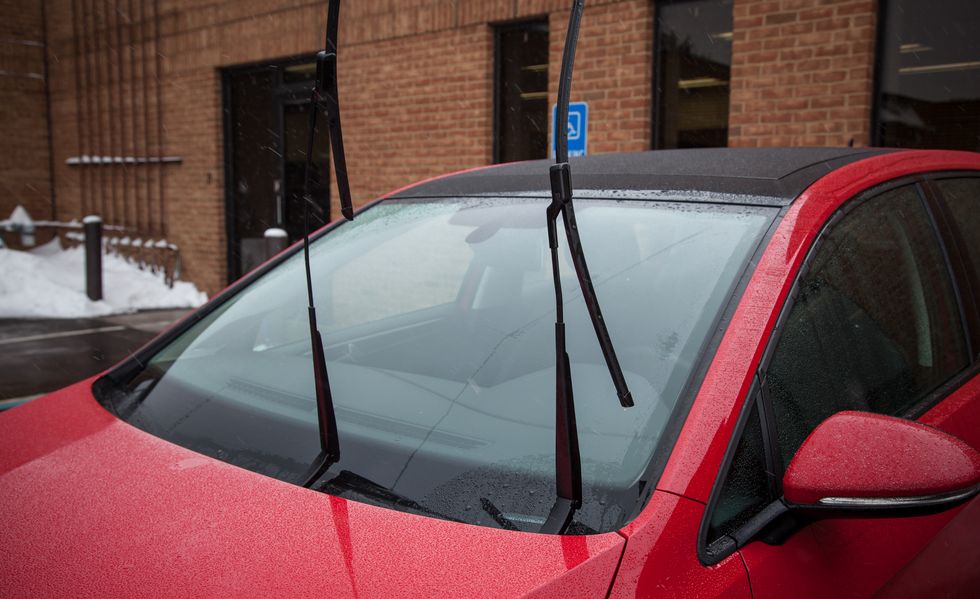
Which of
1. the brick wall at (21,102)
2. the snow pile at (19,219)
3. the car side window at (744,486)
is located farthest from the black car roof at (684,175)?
the brick wall at (21,102)

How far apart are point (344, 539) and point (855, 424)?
76cm

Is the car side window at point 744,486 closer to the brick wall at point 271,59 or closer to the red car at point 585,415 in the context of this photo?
the red car at point 585,415

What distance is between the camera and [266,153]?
397 inches

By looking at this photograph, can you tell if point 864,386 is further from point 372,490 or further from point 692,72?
point 692,72

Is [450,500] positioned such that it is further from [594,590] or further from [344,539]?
[594,590]

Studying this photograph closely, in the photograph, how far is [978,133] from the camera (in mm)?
5367

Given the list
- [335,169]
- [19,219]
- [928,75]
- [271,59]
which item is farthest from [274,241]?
[19,219]

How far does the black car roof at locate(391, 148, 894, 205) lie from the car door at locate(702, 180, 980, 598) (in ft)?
0.41

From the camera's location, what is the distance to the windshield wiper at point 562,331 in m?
1.18

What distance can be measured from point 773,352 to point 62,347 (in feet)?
24.0

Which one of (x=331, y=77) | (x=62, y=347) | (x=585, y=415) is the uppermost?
(x=331, y=77)

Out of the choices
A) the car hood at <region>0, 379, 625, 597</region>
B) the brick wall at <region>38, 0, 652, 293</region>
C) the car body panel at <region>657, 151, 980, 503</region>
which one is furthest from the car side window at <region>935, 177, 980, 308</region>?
the brick wall at <region>38, 0, 652, 293</region>

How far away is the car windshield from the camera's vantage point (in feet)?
4.40

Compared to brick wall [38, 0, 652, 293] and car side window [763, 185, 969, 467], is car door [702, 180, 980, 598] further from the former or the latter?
brick wall [38, 0, 652, 293]
